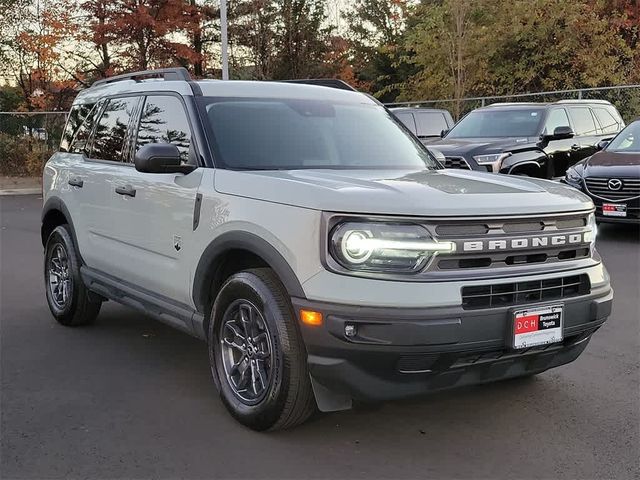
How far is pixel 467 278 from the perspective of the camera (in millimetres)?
3283

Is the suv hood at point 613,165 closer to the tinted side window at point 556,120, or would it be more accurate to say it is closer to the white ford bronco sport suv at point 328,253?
the tinted side window at point 556,120

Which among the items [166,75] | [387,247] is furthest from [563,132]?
[387,247]

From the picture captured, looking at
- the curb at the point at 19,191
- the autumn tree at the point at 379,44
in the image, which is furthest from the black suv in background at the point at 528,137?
the autumn tree at the point at 379,44

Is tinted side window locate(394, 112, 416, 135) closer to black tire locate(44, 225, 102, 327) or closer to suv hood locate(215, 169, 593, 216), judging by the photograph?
black tire locate(44, 225, 102, 327)

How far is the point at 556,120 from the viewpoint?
12539 mm

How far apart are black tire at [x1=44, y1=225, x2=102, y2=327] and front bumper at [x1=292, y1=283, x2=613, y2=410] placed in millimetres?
2950

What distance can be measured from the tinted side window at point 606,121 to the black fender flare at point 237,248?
37.4 ft

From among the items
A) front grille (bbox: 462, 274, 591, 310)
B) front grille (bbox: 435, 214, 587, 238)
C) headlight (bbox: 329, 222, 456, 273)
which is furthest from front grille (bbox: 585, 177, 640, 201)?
headlight (bbox: 329, 222, 456, 273)

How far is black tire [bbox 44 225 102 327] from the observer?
575 centimetres

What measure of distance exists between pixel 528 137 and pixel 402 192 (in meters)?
9.32

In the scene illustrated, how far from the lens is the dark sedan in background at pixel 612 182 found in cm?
970

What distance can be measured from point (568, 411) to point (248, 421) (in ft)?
5.88

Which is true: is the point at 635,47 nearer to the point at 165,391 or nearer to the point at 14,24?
the point at 14,24

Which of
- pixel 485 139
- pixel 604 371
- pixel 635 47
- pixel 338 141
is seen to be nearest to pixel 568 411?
pixel 604 371
